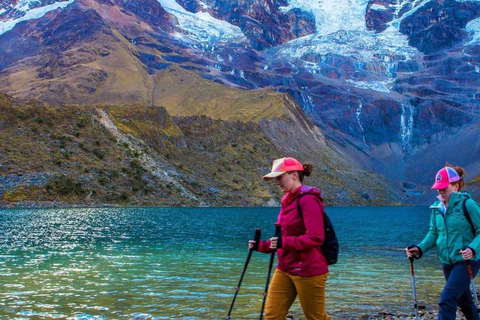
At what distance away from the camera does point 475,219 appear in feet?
32.7

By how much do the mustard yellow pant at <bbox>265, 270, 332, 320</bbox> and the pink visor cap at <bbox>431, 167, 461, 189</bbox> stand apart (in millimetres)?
3418

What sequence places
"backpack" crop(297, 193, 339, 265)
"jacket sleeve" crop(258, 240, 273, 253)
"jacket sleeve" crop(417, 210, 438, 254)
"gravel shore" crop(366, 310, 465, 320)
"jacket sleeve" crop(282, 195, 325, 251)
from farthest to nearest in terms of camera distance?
"gravel shore" crop(366, 310, 465, 320)
"jacket sleeve" crop(417, 210, 438, 254)
"jacket sleeve" crop(258, 240, 273, 253)
"backpack" crop(297, 193, 339, 265)
"jacket sleeve" crop(282, 195, 325, 251)

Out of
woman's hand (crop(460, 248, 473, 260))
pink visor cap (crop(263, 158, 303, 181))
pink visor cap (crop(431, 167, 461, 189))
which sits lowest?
woman's hand (crop(460, 248, 473, 260))

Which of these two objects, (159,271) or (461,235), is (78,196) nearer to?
(159,271)

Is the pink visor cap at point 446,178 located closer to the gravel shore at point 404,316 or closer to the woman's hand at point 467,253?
the woman's hand at point 467,253

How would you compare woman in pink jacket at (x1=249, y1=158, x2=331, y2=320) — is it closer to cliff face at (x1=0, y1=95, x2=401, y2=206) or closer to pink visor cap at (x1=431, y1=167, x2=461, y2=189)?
pink visor cap at (x1=431, y1=167, x2=461, y2=189)

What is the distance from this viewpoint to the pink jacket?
8.64 metres

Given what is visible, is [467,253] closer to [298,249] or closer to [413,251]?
[413,251]

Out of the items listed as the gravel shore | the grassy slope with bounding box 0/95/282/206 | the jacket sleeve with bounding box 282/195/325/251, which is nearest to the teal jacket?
the jacket sleeve with bounding box 282/195/325/251

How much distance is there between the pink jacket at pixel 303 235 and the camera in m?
8.64

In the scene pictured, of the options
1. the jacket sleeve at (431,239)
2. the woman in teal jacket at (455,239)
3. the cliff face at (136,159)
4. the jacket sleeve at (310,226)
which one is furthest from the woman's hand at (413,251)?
the cliff face at (136,159)

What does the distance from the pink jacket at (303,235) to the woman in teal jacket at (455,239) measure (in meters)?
3.11

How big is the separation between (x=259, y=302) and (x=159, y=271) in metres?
8.95

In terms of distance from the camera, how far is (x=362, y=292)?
21531 mm
